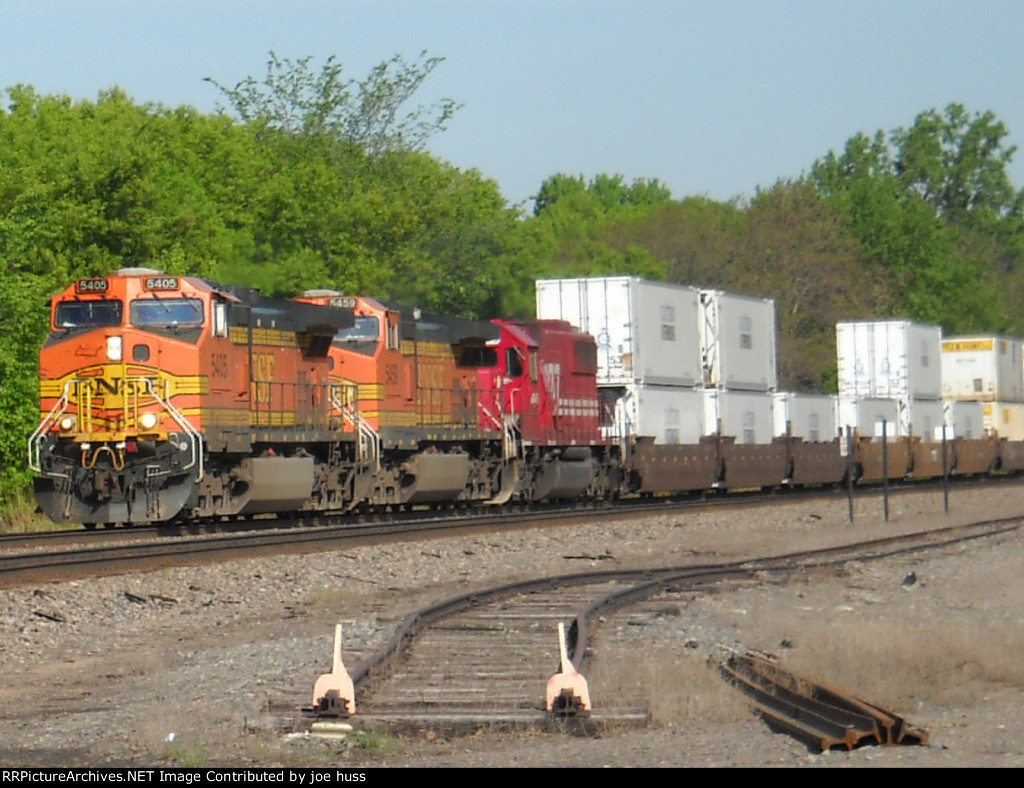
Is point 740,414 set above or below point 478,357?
below

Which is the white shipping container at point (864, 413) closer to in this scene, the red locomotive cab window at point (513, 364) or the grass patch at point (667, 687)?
the red locomotive cab window at point (513, 364)

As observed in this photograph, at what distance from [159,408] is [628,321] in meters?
13.1

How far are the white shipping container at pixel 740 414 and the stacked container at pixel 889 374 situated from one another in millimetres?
4734

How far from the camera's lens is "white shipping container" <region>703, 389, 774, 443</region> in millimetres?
35781

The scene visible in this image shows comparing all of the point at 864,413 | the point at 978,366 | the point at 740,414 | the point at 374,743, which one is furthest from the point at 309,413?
the point at 978,366

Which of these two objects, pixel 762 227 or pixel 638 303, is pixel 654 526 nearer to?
pixel 638 303

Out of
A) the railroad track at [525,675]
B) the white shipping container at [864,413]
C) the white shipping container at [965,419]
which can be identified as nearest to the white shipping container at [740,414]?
the white shipping container at [864,413]

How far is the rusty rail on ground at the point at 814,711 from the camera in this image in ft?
24.2

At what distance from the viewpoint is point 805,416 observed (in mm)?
40375

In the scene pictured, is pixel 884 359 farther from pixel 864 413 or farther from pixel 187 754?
pixel 187 754

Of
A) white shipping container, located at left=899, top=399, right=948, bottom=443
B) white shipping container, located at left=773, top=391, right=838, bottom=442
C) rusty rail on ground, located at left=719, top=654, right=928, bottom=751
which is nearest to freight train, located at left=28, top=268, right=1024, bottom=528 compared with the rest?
→ white shipping container, located at left=773, top=391, right=838, bottom=442

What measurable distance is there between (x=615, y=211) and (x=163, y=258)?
69434 millimetres

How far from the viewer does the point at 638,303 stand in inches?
1276

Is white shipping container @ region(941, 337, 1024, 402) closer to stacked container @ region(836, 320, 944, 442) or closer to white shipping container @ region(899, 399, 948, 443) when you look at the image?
white shipping container @ region(899, 399, 948, 443)
